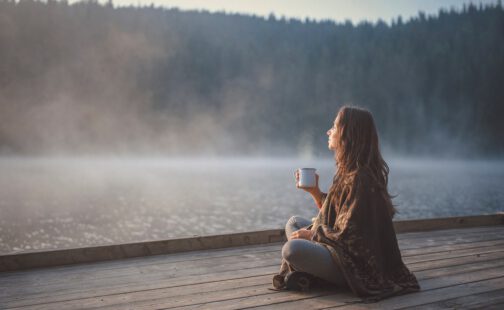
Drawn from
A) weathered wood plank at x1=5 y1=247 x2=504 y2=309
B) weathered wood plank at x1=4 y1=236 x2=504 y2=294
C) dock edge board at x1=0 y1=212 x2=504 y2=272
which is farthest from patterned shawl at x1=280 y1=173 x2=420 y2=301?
dock edge board at x1=0 y1=212 x2=504 y2=272

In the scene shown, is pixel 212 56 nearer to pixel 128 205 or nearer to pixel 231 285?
pixel 128 205

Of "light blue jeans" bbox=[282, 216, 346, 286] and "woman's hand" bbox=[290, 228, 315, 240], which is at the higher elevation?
"woman's hand" bbox=[290, 228, 315, 240]

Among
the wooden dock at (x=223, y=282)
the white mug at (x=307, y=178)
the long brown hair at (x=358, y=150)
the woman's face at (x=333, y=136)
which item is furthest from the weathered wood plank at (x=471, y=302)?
the woman's face at (x=333, y=136)

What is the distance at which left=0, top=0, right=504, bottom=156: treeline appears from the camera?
8375 cm

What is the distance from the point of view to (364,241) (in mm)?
2420

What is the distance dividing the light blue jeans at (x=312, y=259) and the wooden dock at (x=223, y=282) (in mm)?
123

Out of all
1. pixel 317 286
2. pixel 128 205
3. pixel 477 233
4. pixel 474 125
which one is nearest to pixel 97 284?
pixel 317 286

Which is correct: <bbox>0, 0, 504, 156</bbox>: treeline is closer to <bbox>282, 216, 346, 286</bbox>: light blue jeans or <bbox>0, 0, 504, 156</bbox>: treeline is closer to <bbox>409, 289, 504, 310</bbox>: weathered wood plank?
<bbox>409, 289, 504, 310</bbox>: weathered wood plank

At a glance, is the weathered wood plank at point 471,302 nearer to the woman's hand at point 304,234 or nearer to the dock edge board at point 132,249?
the woman's hand at point 304,234

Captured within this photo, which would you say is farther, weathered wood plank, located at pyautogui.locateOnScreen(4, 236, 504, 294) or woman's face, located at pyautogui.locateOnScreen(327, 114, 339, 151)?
weathered wood plank, located at pyautogui.locateOnScreen(4, 236, 504, 294)

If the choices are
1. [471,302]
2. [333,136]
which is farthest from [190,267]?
[471,302]

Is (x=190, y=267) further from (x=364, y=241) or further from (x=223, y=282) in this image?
(x=364, y=241)

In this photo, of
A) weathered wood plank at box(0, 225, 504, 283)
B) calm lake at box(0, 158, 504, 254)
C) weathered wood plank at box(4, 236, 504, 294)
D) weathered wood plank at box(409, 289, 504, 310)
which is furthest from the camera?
calm lake at box(0, 158, 504, 254)

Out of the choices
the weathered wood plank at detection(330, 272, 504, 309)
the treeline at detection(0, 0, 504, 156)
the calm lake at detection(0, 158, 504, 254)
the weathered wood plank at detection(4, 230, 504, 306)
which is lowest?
the calm lake at detection(0, 158, 504, 254)
